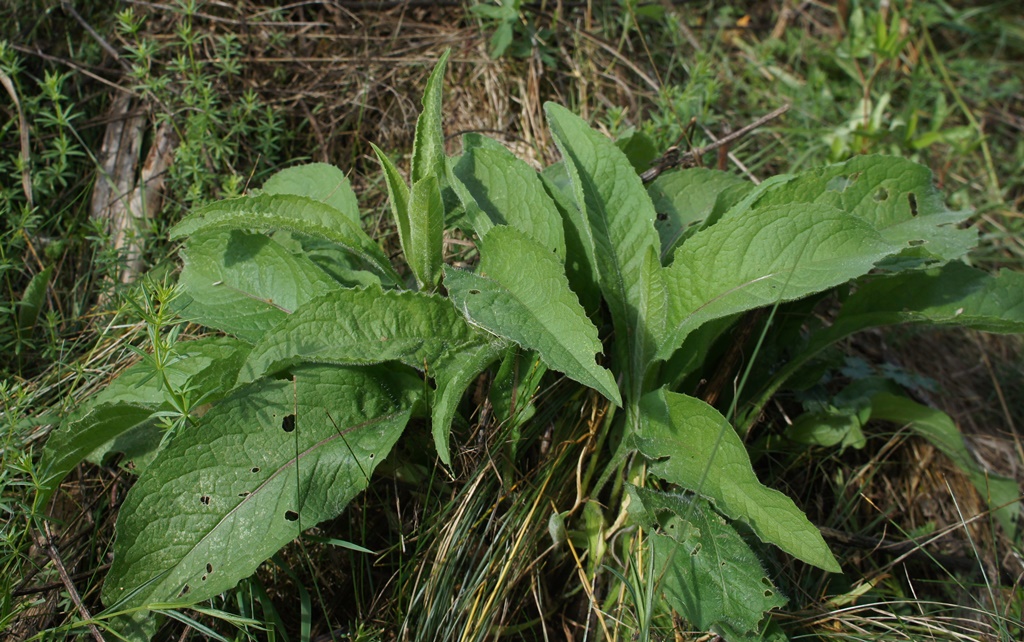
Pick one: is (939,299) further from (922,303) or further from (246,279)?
(246,279)

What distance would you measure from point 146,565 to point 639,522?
3.49 ft

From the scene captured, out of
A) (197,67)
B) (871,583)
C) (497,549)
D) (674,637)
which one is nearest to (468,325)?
(497,549)

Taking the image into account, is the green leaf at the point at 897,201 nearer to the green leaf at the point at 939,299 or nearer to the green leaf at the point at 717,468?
the green leaf at the point at 939,299

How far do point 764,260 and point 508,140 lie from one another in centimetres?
132

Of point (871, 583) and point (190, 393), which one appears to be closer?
point (190, 393)

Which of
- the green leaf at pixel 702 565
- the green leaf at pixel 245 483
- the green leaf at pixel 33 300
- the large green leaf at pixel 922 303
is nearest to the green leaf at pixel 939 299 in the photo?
the large green leaf at pixel 922 303

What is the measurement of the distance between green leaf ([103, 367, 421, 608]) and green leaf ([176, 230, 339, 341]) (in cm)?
25

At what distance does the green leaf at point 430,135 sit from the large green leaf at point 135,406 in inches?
24.4

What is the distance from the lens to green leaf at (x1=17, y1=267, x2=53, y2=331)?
2.22 m

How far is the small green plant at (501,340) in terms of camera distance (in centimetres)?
159

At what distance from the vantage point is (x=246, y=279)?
1.95 meters

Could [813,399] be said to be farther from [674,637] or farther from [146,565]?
[146,565]

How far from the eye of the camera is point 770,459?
2.18m

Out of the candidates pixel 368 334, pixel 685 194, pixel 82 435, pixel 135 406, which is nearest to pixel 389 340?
pixel 368 334
